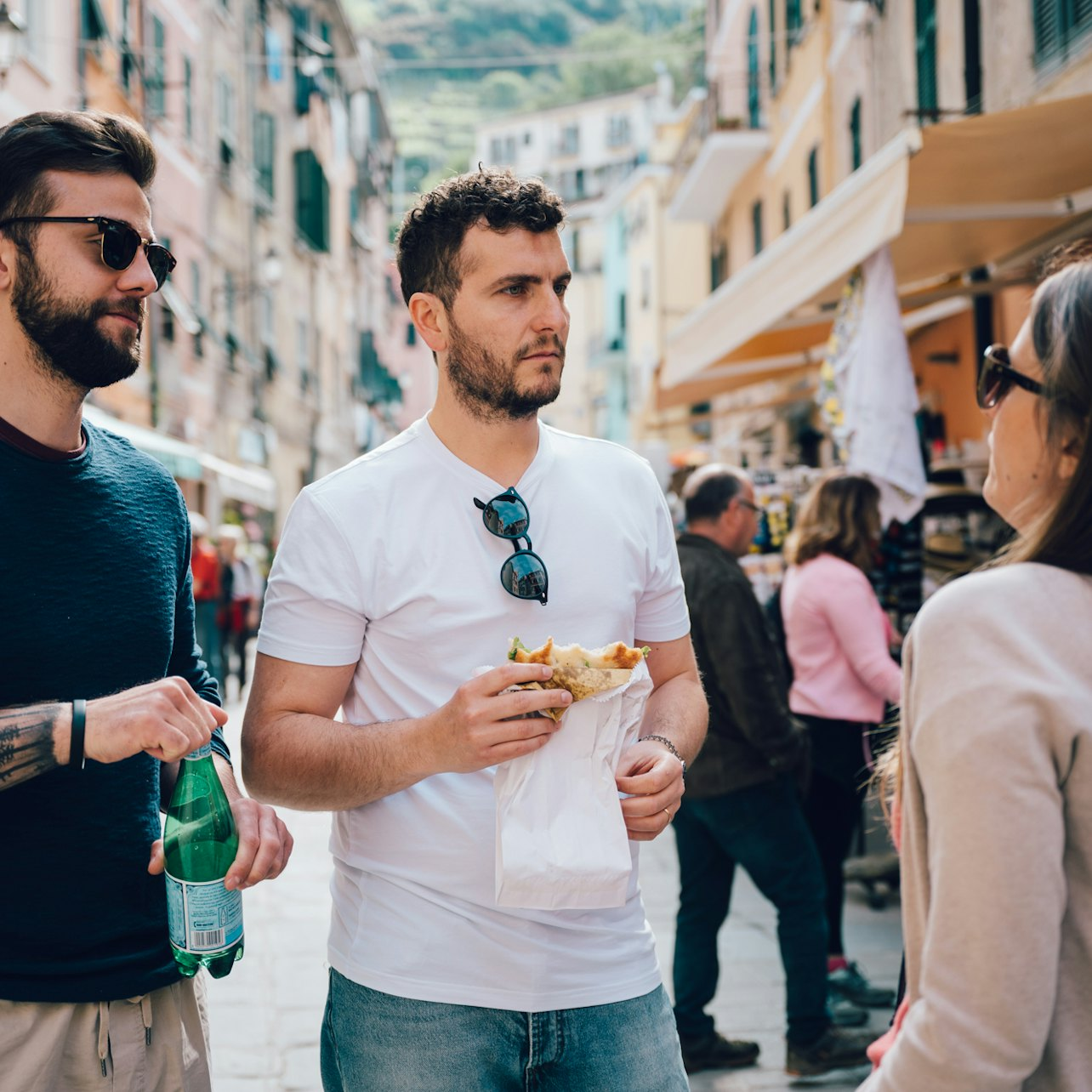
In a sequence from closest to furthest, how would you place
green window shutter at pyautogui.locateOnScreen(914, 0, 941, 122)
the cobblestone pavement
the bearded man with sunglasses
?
the bearded man with sunglasses
the cobblestone pavement
green window shutter at pyautogui.locateOnScreen(914, 0, 941, 122)

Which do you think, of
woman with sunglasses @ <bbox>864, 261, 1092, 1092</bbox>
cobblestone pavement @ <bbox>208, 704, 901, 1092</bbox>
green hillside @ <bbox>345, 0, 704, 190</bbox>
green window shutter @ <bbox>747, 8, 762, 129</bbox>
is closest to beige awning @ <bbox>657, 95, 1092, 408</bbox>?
cobblestone pavement @ <bbox>208, 704, 901, 1092</bbox>

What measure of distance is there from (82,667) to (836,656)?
13.2ft

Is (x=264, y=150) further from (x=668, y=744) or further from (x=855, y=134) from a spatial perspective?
(x=668, y=744)

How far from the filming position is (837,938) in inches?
221

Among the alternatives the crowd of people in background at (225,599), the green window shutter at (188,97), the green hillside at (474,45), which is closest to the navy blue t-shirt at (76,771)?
the crowd of people in background at (225,599)

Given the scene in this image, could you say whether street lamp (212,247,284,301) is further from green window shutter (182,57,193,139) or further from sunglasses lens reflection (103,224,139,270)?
sunglasses lens reflection (103,224,139,270)

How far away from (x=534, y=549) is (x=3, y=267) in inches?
39.4

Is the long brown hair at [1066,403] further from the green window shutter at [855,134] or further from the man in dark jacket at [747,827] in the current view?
the green window shutter at [855,134]

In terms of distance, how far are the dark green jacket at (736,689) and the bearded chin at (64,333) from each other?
9.53 ft

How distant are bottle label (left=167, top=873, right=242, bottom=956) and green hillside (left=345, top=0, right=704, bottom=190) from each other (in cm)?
9315

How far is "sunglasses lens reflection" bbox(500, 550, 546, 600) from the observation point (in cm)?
231

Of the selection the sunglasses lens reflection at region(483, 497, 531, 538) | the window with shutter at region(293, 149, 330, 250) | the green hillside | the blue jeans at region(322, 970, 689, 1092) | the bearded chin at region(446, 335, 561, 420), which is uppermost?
the green hillside

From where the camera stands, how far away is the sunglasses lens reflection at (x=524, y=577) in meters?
2.31

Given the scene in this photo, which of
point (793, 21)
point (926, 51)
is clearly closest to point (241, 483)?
point (793, 21)
